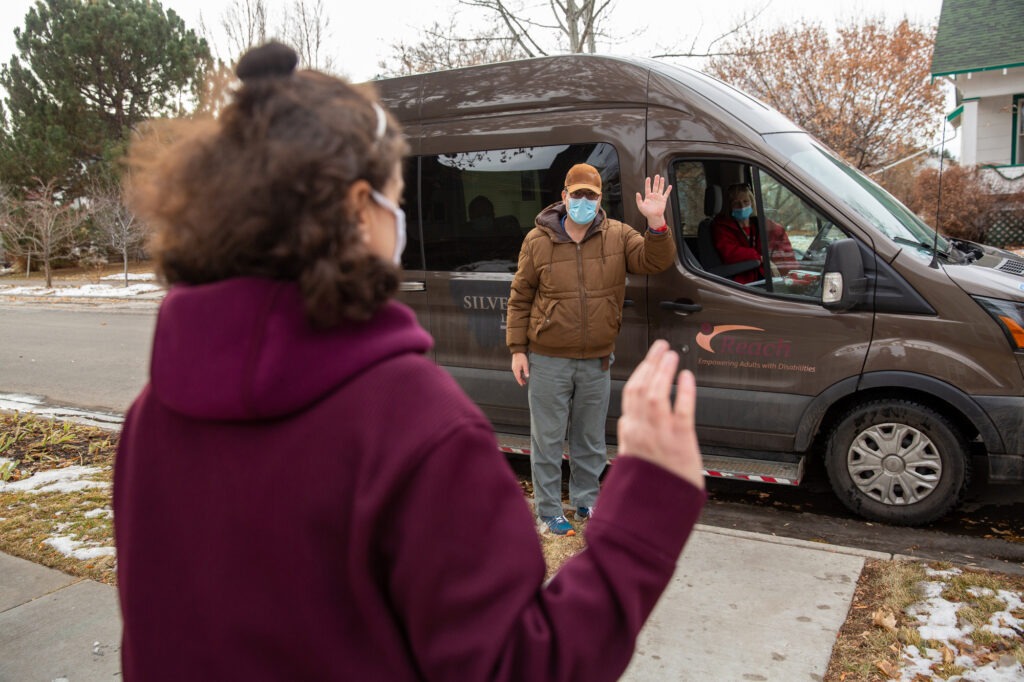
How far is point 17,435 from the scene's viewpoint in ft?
22.4

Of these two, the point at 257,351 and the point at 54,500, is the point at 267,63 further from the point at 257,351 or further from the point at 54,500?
the point at 54,500

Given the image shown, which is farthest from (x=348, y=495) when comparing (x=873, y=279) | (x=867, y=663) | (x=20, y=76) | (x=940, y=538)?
(x=20, y=76)

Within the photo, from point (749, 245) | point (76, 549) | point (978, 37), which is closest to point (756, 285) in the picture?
point (749, 245)

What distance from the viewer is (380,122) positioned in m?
1.21

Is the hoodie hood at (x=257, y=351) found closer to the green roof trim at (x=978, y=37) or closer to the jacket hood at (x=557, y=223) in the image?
the jacket hood at (x=557, y=223)

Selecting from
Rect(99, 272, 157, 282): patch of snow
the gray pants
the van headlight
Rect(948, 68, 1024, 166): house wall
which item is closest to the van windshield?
the van headlight

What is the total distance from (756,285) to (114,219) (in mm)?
24880

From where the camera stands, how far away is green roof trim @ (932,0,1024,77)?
22.1m

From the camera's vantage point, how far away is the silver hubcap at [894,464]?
4891mm

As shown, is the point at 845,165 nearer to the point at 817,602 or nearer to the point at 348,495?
the point at 817,602

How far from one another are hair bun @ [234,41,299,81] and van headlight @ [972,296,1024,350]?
14.5 ft

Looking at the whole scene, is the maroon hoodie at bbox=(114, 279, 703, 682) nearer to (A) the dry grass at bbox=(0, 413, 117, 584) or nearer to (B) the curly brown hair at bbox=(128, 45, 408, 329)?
(B) the curly brown hair at bbox=(128, 45, 408, 329)

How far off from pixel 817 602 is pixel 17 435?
6151 mm

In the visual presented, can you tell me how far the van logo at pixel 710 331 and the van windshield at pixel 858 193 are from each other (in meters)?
0.94
